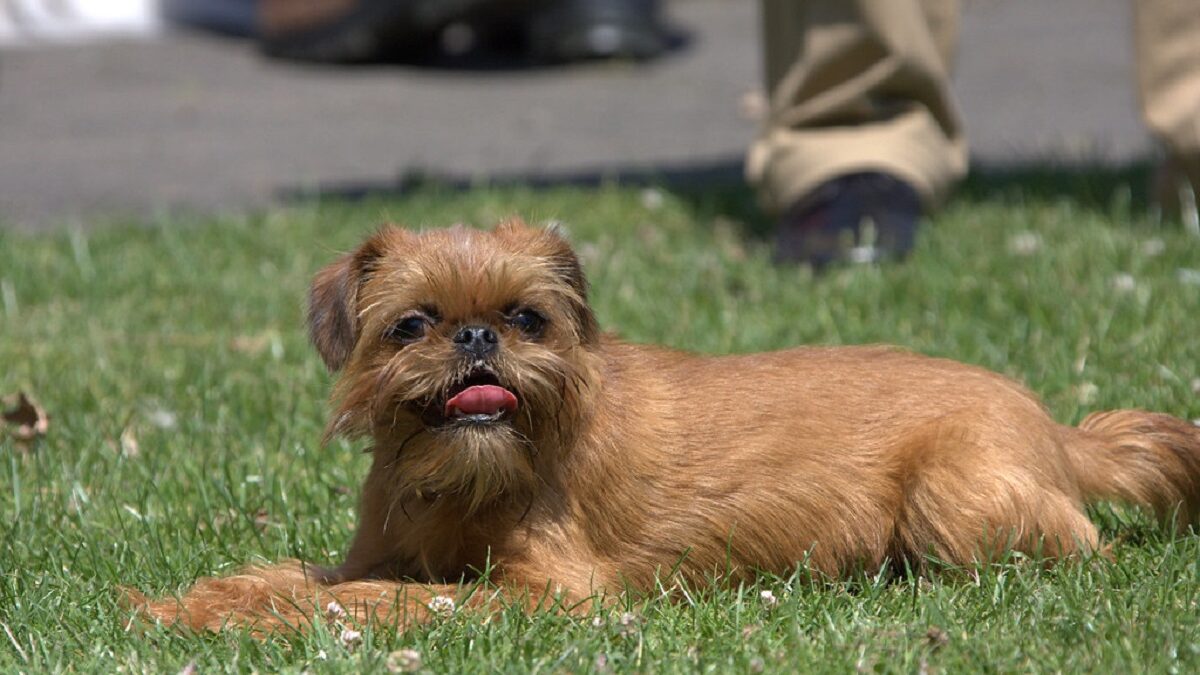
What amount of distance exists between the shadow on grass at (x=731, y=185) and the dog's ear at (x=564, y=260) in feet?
12.9

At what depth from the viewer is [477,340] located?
352cm

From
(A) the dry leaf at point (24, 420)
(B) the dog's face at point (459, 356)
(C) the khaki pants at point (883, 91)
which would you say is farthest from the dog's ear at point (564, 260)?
(C) the khaki pants at point (883, 91)

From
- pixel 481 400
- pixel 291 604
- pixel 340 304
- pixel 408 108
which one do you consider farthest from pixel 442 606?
pixel 408 108

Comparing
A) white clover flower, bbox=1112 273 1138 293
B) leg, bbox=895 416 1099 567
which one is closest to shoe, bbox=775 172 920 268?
white clover flower, bbox=1112 273 1138 293

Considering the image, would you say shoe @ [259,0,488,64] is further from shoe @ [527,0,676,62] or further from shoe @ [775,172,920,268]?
shoe @ [775,172,920,268]

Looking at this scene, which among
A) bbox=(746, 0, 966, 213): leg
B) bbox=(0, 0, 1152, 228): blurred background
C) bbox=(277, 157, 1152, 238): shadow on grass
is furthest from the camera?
bbox=(0, 0, 1152, 228): blurred background

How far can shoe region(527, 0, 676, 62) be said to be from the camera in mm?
12992

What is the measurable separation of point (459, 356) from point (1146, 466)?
5.67 feet

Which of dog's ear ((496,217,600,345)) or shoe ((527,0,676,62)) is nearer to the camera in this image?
dog's ear ((496,217,600,345))

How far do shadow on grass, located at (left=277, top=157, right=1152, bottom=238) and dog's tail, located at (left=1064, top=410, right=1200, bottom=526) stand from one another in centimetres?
342

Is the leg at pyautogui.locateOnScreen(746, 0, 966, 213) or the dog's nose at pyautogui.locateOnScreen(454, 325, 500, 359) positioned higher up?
the leg at pyautogui.locateOnScreen(746, 0, 966, 213)

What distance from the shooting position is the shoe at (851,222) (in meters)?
6.91

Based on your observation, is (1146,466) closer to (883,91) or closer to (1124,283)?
(1124,283)

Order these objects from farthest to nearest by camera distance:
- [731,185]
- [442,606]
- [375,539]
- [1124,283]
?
[731,185], [1124,283], [375,539], [442,606]
